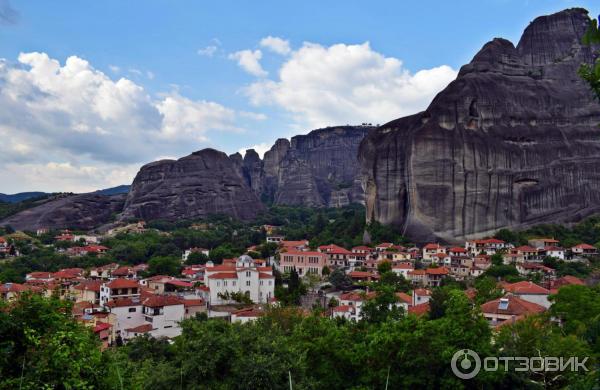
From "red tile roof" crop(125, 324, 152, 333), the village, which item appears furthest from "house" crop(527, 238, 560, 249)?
"red tile roof" crop(125, 324, 152, 333)

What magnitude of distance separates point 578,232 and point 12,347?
59.7 meters

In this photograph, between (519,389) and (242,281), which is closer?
(519,389)

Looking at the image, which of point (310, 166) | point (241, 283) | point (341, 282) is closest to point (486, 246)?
point (341, 282)

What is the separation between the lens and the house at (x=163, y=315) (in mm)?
32250

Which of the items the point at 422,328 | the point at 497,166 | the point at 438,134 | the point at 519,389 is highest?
the point at 438,134

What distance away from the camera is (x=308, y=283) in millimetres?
45906

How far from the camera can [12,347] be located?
768 cm

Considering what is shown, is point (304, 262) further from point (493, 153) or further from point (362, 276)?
point (493, 153)

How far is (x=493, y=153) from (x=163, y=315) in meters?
41.6

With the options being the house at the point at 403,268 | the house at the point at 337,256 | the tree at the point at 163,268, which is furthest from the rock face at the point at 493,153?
the tree at the point at 163,268

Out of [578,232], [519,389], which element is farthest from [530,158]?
[519,389]

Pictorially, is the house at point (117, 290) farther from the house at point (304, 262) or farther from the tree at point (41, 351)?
the tree at point (41, 351)

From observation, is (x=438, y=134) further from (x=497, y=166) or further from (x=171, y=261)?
(x=171, y=261)

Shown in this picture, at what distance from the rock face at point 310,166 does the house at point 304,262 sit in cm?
8898
